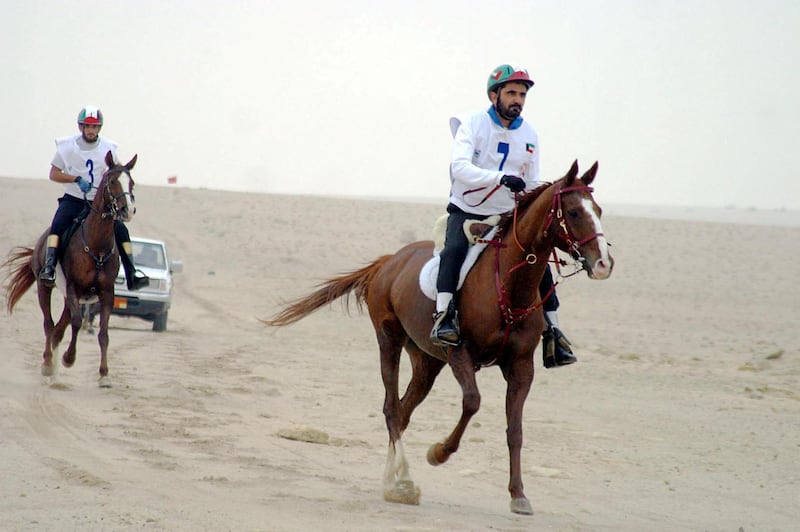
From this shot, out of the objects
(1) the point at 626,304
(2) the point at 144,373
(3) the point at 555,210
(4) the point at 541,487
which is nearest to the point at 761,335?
(1) the point at 626,304

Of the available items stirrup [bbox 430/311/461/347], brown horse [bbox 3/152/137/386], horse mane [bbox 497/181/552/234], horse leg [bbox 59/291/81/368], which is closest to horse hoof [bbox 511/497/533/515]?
stirrup [bbox 430/311/461/347]

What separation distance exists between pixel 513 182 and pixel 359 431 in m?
4.41

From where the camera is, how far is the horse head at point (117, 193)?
12.3 m

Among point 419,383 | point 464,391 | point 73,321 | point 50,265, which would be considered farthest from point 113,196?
point 464,391

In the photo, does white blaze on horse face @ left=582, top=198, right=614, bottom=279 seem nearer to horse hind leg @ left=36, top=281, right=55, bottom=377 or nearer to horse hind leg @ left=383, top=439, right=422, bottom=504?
horse hind leg @ left=383, top=439, right=422, bottom=504

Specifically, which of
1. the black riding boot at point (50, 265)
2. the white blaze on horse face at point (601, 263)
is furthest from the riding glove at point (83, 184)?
the white blaze on horse face at point (601, 263)

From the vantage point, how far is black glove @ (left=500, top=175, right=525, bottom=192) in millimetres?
7215

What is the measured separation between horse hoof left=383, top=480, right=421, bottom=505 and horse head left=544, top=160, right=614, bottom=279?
2.04 m

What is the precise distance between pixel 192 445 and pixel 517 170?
145 inches

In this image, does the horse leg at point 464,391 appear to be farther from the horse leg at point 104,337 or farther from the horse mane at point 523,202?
the horse leg at point 104,337

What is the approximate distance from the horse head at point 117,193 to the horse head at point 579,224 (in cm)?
662

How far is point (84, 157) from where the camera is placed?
12930 mm

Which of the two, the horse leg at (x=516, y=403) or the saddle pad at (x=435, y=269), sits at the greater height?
the saddle pad at (x=435, y=269)

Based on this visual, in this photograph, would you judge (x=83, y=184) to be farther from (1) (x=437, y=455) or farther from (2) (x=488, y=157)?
(1) (x=437, y=455)
